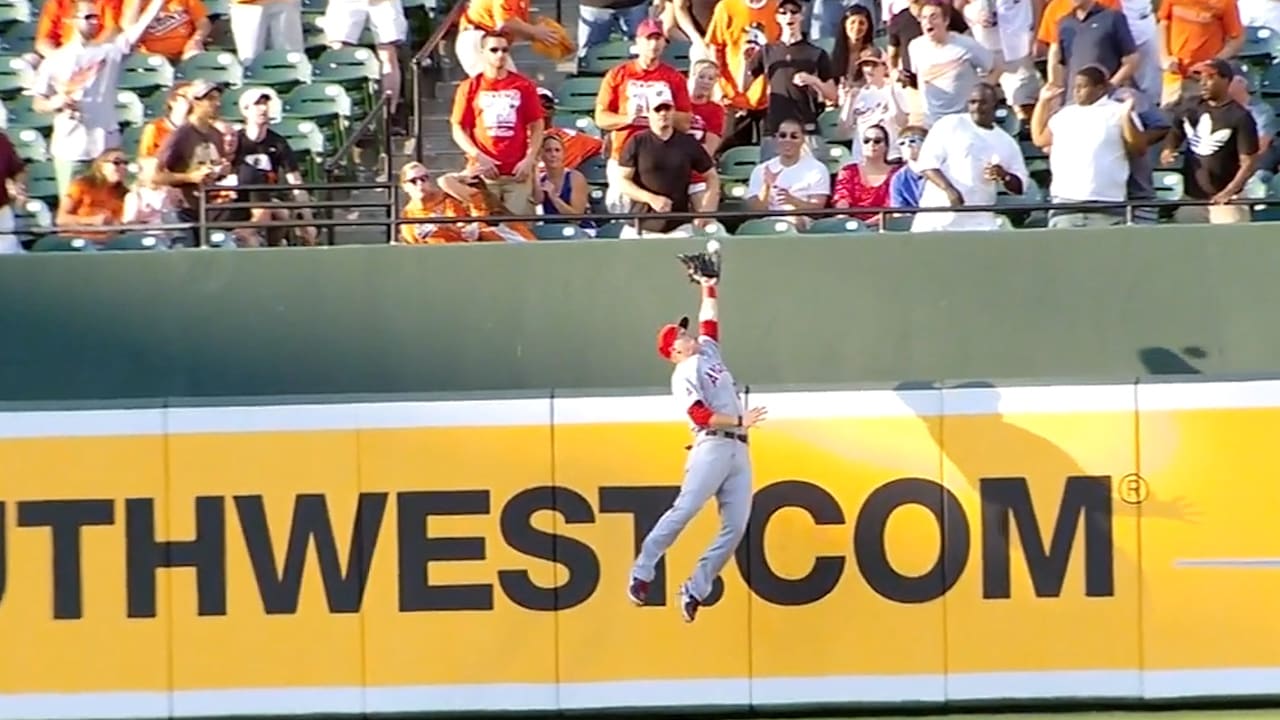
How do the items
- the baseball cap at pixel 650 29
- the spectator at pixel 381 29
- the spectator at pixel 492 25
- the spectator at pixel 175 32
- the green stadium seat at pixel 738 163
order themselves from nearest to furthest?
the baseball cap at pixel 650 29
the green stadium seat at pixel 738 163
the spectator at pixel 492 25
the spectator at pixel 381 29
the spectator at pixel 175 32

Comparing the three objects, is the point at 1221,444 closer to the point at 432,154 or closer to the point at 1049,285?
the point at 1049,285

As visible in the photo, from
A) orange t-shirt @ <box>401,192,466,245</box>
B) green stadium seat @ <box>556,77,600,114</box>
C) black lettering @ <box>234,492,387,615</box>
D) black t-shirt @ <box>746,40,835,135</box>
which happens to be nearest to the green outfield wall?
orange t-shirt @ <box>401,192,466,245</box>

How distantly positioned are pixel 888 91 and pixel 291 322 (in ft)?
11.0

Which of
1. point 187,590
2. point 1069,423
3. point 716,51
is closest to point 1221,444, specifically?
point 1069,423

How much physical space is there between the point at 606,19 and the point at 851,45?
61.4 inches

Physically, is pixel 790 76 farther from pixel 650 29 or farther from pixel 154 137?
pixel 154 137

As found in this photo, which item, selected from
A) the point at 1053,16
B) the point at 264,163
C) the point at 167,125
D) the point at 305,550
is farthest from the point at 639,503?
the point at 1053,16

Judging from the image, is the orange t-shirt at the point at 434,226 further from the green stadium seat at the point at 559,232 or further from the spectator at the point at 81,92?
the spectator at the point at 81,92

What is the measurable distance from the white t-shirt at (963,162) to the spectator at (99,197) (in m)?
4.04

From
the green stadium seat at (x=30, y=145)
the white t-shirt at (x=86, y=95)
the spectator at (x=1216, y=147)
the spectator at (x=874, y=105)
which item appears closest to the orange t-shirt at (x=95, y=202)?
the white t-shirt at (x=86, y=95)

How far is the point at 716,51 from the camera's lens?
13.8m

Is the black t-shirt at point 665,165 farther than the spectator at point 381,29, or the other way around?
the spectator at point 381,29

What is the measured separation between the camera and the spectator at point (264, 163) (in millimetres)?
12758

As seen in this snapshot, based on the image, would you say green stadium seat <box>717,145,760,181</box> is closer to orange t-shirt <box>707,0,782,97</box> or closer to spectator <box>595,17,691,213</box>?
orange t-shirt <box>707,0,782,97</box>
